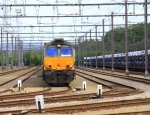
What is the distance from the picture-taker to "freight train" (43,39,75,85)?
2884 centimetres

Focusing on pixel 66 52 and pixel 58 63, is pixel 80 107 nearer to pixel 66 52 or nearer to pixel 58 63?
pixel 58 63

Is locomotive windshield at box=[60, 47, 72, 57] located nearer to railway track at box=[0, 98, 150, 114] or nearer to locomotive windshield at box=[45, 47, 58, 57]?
locomotive windshield at box=[45, 47, 58, 57]

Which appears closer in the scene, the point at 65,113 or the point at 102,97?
the point at 65,113

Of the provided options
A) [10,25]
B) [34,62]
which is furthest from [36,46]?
[10,25]

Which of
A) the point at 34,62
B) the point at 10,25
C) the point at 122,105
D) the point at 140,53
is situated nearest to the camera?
the point at 122,105

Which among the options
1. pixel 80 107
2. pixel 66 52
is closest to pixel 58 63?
pixel 66 52

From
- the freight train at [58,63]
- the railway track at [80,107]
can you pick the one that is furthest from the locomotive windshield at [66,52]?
the railway track at [80,107]

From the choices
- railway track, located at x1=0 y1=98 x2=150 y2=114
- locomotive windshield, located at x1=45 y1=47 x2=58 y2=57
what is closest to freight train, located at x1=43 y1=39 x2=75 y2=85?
locomotive windshield, located at x1=45 y1=47 x2=58 y2=57

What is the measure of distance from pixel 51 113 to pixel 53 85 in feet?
54.8

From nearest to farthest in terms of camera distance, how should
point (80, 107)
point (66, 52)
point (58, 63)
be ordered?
point (80, 107) → point (58, 63) → point (66, 52)

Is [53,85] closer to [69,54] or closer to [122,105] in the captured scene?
[69,54]

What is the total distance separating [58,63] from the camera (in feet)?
95.8

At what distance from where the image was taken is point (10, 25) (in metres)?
59.8

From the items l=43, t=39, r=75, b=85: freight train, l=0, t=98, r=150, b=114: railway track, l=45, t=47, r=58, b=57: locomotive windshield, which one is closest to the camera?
l=0, t=98, r=150, b=114: railway track
